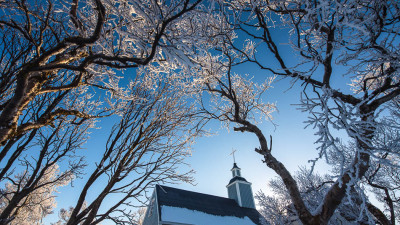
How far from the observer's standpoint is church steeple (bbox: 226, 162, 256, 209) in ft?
69.1

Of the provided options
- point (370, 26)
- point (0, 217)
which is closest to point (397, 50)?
point (370, 26)

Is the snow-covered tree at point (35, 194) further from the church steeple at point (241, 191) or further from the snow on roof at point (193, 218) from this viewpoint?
the church steeple at point (241, 191)

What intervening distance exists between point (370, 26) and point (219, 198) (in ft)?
67.7

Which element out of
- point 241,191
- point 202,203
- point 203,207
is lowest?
point 203,207

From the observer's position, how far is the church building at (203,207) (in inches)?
547

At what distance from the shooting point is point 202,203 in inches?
699

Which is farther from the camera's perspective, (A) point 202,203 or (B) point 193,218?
(A) point 202,203

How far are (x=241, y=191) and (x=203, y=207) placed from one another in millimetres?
6475

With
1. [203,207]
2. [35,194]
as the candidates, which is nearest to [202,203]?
[203,207]

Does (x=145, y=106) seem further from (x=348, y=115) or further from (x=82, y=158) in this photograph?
(x=348, y=115)

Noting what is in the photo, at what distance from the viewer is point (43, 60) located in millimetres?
2342

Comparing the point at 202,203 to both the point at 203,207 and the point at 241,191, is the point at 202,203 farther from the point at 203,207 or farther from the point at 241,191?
the point at 241,191

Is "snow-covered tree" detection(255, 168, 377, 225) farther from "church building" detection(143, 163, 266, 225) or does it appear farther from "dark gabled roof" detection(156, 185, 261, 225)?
"dark gabled roof" detection(156, 185, 261, 225)

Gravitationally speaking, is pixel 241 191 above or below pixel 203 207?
above
